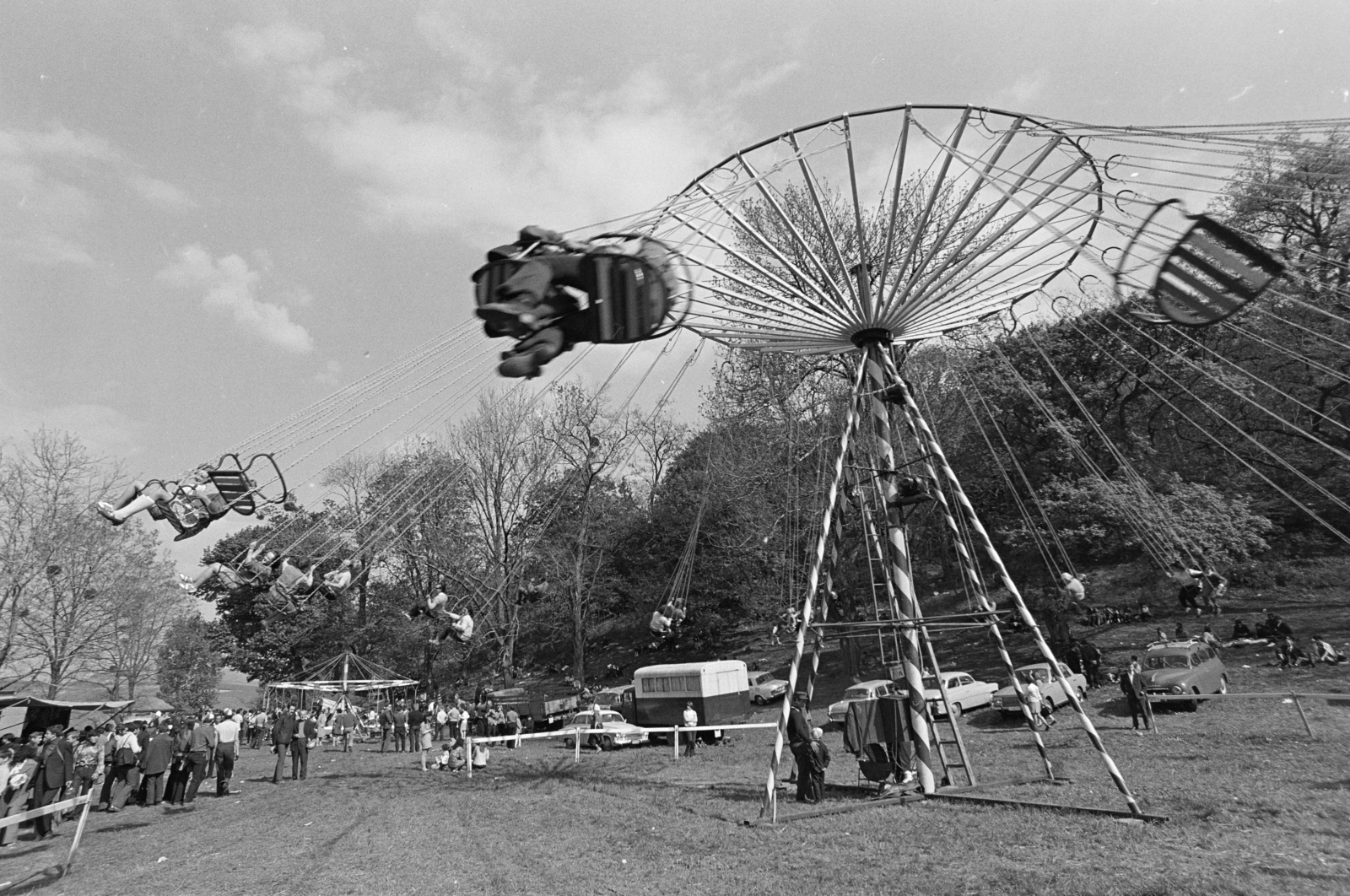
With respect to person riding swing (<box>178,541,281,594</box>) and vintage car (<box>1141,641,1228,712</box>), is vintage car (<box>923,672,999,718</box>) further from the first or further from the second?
person riding swing (<box>178,541,281,594</box>)

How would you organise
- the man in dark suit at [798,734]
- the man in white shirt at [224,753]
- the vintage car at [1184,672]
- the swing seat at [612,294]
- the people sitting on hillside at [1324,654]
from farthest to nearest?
the people sitting on hillside at [1324,654] → the vintage car at [1184,672] → the man in white shirt at [224,753] → the man in dark suit at [798,734] → the swing seat at [612,294]

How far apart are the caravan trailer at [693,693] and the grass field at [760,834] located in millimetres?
7428

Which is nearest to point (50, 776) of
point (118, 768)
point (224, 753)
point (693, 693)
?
point (118, 768)

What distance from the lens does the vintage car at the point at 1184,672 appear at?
18953 mm

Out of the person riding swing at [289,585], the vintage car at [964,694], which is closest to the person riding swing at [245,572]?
the person riding swing at [289,585]

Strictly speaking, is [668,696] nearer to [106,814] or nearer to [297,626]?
[106,814]

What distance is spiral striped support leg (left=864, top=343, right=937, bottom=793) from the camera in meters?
12.2

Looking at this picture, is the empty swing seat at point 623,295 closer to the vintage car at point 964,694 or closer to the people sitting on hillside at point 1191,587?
the people sitting on hillside at point 1191,587

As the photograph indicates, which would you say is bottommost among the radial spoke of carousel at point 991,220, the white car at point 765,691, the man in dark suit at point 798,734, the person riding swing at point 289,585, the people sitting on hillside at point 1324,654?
the man in dark suit at point 798,734

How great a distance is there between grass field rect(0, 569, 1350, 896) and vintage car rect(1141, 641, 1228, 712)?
0.93 m

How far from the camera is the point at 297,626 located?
53.5m

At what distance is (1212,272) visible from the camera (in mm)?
7953

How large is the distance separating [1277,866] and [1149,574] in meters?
32.9

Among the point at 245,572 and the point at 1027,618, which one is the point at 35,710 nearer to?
the point at 245,572
